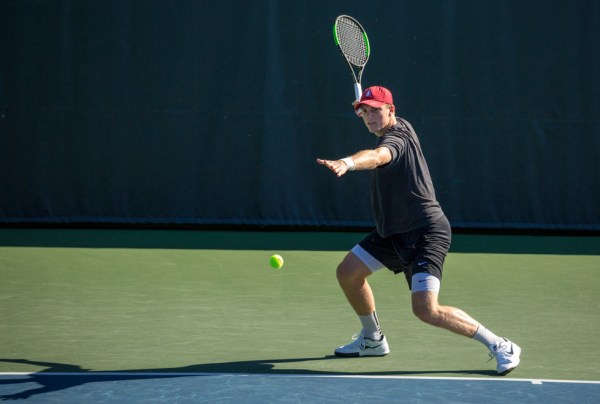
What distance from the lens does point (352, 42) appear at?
6.60m

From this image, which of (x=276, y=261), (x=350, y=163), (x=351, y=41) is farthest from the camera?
(x=276, y=261)

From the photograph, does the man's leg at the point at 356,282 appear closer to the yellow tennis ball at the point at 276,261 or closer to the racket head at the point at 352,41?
the racket head at the point at 352,41

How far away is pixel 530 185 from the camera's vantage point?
33.8ft

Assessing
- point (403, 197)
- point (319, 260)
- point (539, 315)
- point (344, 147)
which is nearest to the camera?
point (403, 197)

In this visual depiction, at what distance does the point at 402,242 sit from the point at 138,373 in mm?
1464

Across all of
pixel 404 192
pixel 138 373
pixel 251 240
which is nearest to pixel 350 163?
pixel 404 192

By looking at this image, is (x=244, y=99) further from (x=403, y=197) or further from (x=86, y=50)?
(x=403, y=197)

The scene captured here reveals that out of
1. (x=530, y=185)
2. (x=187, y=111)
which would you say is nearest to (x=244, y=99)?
(x=187, y=111)

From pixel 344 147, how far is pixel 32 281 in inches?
148

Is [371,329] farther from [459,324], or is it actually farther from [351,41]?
[351,41]

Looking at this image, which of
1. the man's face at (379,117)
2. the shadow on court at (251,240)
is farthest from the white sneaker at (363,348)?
the shadow on court at (251,240)

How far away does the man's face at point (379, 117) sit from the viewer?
526 cm

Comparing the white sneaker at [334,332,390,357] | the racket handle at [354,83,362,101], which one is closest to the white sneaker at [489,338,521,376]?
the white sneaker at [334,332,390,357]

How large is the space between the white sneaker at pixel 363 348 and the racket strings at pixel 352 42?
1806mm
